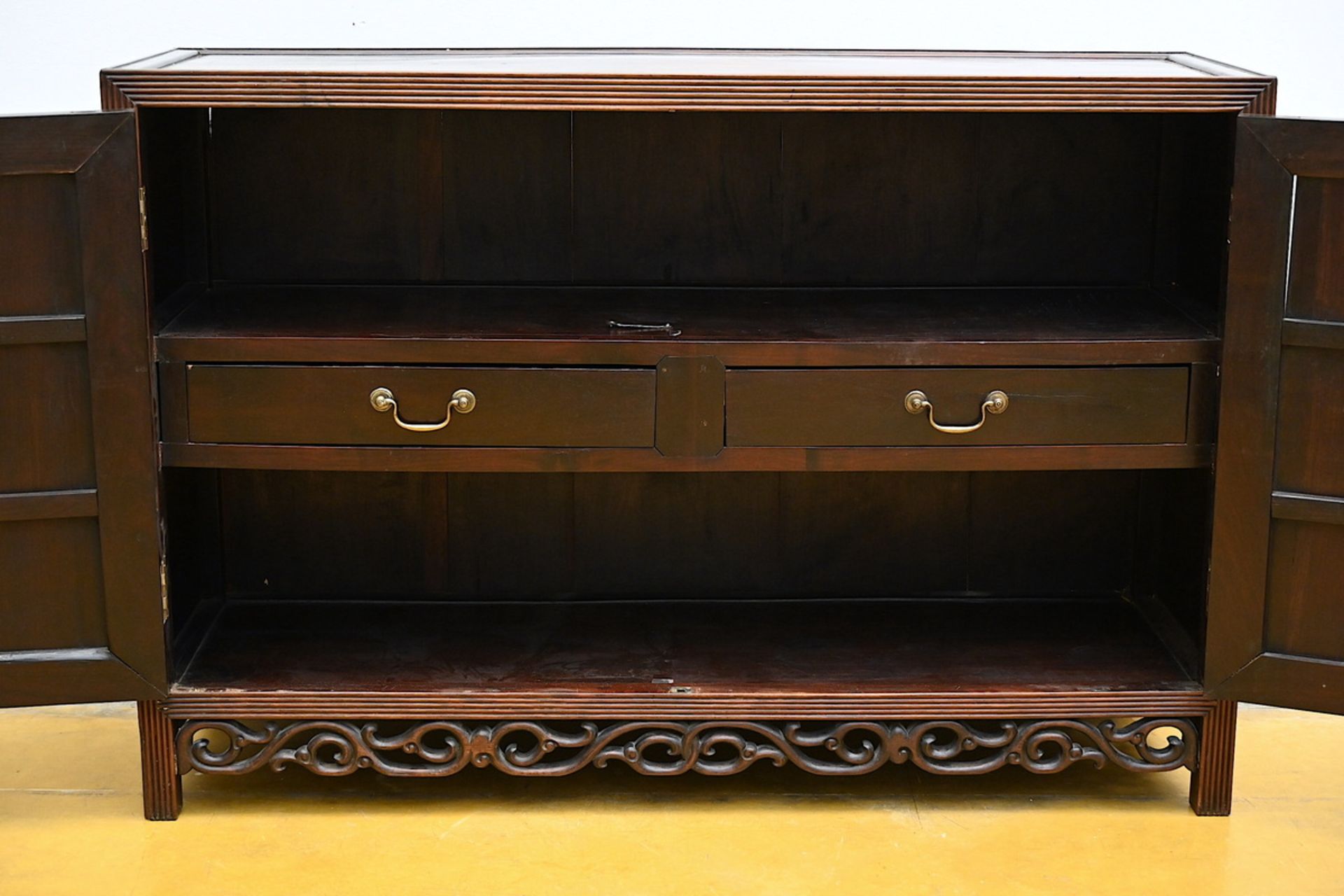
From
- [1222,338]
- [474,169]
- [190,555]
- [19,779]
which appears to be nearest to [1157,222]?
[1222,338]

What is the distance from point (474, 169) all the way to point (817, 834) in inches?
48.6

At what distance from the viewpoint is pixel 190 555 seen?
2742 millimetres

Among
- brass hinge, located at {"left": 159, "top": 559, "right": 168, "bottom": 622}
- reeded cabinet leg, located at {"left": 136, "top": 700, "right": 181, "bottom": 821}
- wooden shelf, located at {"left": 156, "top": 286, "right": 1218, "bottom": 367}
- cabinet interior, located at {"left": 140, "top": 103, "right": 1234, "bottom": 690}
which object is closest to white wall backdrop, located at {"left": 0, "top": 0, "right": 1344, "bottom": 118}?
cabinet interior, located at {"left": 140, "top": 103, "right": 1234, "bottom": 690}

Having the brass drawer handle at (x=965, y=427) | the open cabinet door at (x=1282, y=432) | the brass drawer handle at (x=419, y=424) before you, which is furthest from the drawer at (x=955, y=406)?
the brass drawer handle at (x=419, y=424)

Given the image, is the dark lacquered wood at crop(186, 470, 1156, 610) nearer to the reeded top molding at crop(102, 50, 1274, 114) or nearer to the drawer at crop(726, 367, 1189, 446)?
the drawer at crop(726, 367, 1189, 446)

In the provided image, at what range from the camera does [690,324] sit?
252 centimetres

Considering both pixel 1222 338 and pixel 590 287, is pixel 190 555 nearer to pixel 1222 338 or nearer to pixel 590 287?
pixel 590 287

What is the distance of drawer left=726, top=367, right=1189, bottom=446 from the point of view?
2.39m

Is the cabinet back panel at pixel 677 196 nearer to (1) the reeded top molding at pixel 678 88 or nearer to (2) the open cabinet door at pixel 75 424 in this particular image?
(1) the reeded top molding at pixel 678 88

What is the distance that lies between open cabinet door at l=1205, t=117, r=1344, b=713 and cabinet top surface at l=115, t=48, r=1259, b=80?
0.55ft

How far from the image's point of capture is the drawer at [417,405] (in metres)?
2.38

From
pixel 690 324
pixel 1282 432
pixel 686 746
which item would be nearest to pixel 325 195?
pixel 690 324

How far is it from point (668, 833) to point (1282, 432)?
109 centimetres

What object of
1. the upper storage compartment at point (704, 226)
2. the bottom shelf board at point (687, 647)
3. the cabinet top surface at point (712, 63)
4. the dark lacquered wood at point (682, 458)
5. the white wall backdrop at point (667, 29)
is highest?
the white wall backdrop at point (667, 29)
